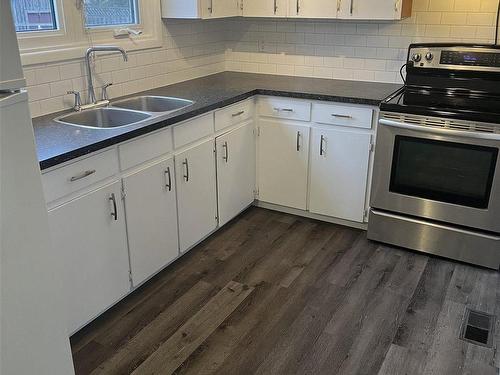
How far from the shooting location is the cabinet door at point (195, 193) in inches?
107

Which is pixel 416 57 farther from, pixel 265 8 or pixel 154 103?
pixel 154 103

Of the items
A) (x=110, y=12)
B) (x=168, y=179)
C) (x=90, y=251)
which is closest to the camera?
(x=90, y=251)

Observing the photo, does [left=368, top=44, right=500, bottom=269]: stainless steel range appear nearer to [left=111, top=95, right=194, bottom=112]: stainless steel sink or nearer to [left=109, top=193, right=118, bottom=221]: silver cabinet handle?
[left=111, top=95, right=194, bottom=112]: stainless steel sink

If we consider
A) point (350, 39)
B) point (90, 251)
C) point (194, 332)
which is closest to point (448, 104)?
point (350, 39)

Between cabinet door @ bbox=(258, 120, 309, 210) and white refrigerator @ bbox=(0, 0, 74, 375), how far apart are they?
2108 mm

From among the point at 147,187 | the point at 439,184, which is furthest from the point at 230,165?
the point at 439,184

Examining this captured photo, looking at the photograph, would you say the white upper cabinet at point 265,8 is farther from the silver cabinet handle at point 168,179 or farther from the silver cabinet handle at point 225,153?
the silver cabinet handle at point 168,179

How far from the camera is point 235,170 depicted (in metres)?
3.26

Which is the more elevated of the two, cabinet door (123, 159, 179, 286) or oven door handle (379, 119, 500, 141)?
oven door handle (379, 119, 500, 141)

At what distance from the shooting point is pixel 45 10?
2539 mm

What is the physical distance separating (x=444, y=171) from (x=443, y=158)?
8 cm

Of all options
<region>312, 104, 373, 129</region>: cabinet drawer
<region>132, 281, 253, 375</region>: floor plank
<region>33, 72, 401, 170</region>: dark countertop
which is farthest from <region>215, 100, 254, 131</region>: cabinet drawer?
<region>132, 281, 253, 375</region>: floor plank

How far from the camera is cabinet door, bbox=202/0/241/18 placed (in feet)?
10.6

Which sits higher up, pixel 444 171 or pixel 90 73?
pixel 90 73
